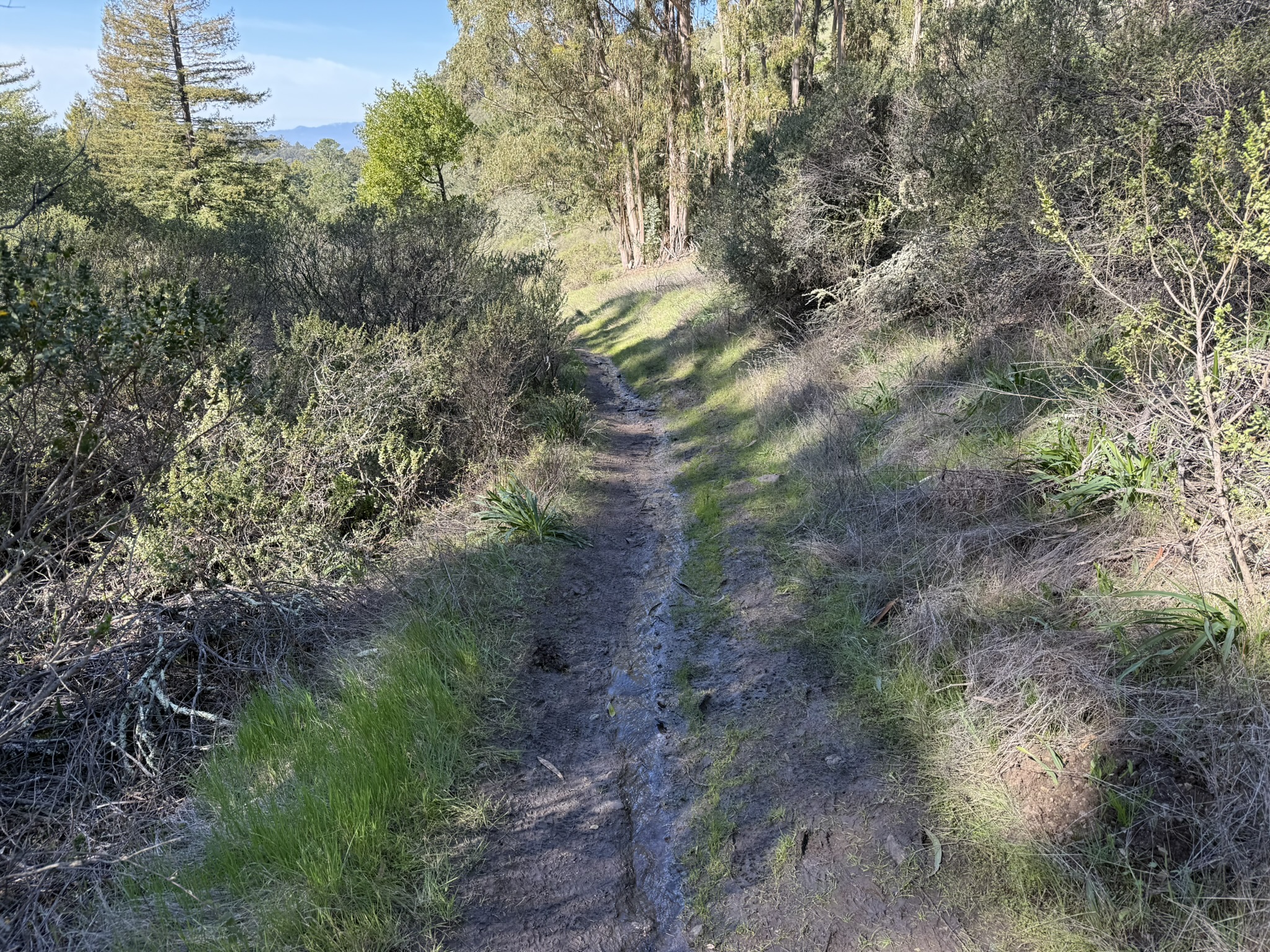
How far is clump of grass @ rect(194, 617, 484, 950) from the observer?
9.21ft

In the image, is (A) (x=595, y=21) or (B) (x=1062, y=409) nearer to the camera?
(B) (x=1062, y=409)

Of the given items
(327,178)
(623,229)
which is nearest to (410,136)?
(623,229)

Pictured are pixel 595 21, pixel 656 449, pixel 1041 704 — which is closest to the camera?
pixel 1041 704

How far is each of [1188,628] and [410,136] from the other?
95.6 ft

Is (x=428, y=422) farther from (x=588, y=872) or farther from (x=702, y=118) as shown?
(x=702, y=118)

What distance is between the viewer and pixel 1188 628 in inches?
120

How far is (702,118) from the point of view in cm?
1995

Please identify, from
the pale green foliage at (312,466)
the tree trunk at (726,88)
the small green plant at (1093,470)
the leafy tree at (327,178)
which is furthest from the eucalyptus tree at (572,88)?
the small green plant at (1093,470)

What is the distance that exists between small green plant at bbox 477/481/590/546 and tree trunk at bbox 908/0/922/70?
7243mm

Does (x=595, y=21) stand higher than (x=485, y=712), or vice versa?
(x=595, y=21)

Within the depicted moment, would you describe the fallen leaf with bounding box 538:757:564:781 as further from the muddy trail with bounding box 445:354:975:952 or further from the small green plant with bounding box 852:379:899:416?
the small green plant with bounding box 852:379:899:416

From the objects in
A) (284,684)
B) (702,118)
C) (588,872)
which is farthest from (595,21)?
(588,872)

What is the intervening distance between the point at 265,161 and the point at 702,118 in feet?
46.5

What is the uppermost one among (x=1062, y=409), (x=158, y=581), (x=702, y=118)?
(x=702, y=118)
